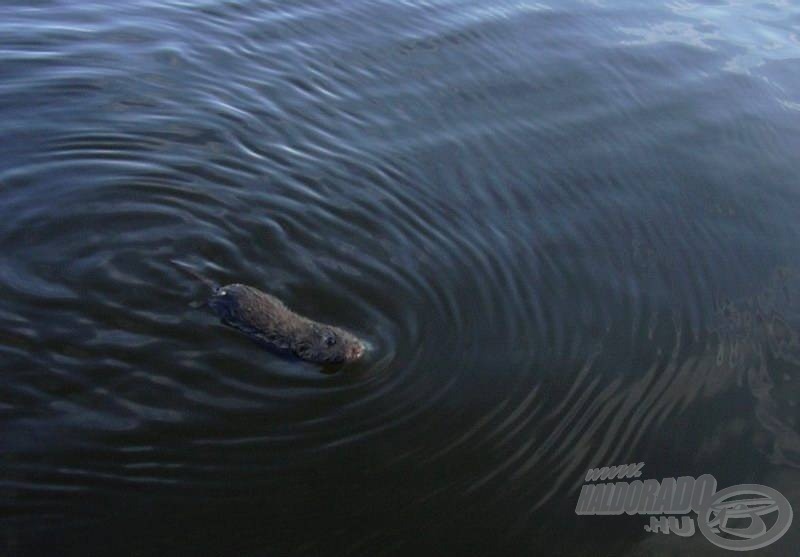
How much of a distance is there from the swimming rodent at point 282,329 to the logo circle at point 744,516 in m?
2.71

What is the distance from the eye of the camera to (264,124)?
9.34 metres

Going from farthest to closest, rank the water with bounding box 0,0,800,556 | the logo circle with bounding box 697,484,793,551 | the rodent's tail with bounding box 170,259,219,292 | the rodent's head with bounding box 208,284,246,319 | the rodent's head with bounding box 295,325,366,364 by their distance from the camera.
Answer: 1. the rodent's tail with bounding box 170,259,219,292
2. the rodent's head with bounding box 208,284,246,319
3. the rodent's head with bounding box 295,325,366,364
4. the logo circle with bounding box 697,484,793,551
5. the water with bounding box 0,0,800,556

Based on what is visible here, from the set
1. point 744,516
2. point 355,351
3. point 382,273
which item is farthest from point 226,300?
point 744,516

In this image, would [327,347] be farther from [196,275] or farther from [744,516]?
[744,516]

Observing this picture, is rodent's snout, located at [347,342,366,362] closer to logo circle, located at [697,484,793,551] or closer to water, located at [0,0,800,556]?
water, located at [0,0,800,556]

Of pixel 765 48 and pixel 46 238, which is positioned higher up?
pixel 765 48

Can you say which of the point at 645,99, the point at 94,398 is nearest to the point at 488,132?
the point at 645,99

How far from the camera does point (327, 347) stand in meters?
6.53

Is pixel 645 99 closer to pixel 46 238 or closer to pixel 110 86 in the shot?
pixel 110 86

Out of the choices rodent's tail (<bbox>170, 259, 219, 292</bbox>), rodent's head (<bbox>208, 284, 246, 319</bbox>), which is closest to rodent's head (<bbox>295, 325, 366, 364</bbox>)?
rodent's head (<bbox>208, 284, 246, 319</bbox>)

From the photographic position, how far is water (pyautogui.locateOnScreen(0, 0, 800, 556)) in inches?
226

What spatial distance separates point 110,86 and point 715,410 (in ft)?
22.2

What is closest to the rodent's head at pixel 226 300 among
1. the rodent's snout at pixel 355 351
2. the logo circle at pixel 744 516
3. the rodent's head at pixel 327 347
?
the rodent's head at pixel 327 347

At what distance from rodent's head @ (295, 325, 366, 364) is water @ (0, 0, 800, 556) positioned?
141 mm
